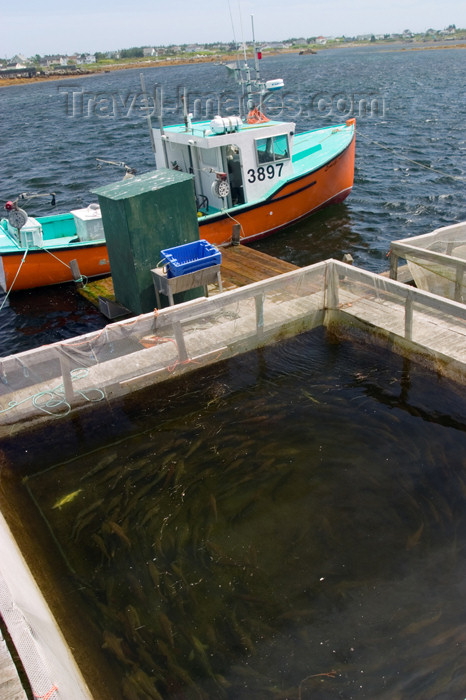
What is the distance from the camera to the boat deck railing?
24.3 feet

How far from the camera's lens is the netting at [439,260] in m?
9.25

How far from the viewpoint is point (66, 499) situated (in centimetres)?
647

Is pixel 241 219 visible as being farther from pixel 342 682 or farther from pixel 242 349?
pixel 342 682

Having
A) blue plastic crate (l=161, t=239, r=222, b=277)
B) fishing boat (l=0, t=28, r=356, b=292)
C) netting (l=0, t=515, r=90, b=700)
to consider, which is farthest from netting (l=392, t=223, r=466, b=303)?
netting (l=0, t=515, r=90, b=700)

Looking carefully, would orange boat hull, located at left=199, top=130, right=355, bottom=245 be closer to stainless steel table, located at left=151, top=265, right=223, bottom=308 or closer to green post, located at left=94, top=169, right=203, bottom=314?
green post, located at left=94, top=169, right=203, bottom=314

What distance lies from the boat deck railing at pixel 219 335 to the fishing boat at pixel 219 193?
6196 millimetres

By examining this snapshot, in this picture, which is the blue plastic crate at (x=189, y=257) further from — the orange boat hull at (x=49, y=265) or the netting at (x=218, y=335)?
the orange boat hull at (x=49, y=265)

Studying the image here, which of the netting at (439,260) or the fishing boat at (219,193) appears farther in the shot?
the fishing boat at (219,193)

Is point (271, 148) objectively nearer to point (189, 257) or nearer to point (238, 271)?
point (238, 271)

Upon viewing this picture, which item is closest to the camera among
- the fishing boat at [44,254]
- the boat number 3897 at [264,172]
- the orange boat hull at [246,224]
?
the fishing boat at [44,254]


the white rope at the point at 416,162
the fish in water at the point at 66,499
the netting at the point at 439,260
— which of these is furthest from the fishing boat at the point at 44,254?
the white rope at the point at 416,162

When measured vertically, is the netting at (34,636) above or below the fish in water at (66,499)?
above

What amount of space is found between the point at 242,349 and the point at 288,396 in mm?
1266

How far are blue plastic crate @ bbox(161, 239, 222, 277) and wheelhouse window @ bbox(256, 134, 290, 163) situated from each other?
6.85 m
